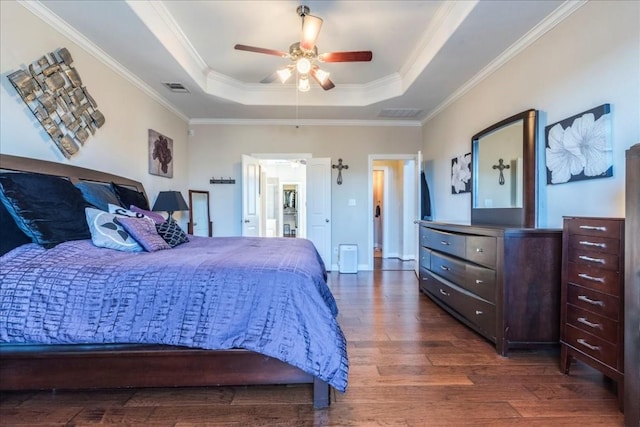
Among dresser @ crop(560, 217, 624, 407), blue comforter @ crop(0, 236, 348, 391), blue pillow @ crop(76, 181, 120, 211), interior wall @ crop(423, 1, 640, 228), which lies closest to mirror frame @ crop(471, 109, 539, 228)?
interior wall @ crop(423, 1, 640, 228)

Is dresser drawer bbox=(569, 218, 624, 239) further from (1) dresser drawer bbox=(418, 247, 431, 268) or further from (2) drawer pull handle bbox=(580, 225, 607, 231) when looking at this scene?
(1) dresser drawer bbox=(418, 247, 431, 268)

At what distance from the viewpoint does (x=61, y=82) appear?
266 centimetres

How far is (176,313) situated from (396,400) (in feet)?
4.12

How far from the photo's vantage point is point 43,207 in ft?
6.68

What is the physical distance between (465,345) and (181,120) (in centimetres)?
496

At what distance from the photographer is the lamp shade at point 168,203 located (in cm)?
→ 402

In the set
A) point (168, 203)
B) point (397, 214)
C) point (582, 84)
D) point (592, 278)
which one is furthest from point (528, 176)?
point (397, 214)

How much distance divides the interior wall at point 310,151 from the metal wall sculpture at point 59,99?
2.46 m

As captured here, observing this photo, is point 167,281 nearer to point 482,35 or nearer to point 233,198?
point 482,35

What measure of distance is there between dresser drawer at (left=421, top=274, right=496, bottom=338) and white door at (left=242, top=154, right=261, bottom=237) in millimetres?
3030

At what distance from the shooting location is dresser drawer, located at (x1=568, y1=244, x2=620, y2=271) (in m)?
1.70

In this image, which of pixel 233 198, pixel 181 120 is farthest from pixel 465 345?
pixel 181 120

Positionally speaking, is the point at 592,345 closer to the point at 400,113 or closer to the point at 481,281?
the point at 481,281

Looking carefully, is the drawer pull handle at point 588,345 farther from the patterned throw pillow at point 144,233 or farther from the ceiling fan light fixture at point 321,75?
Answer: the ceiling fan light fixture at point 321,75
